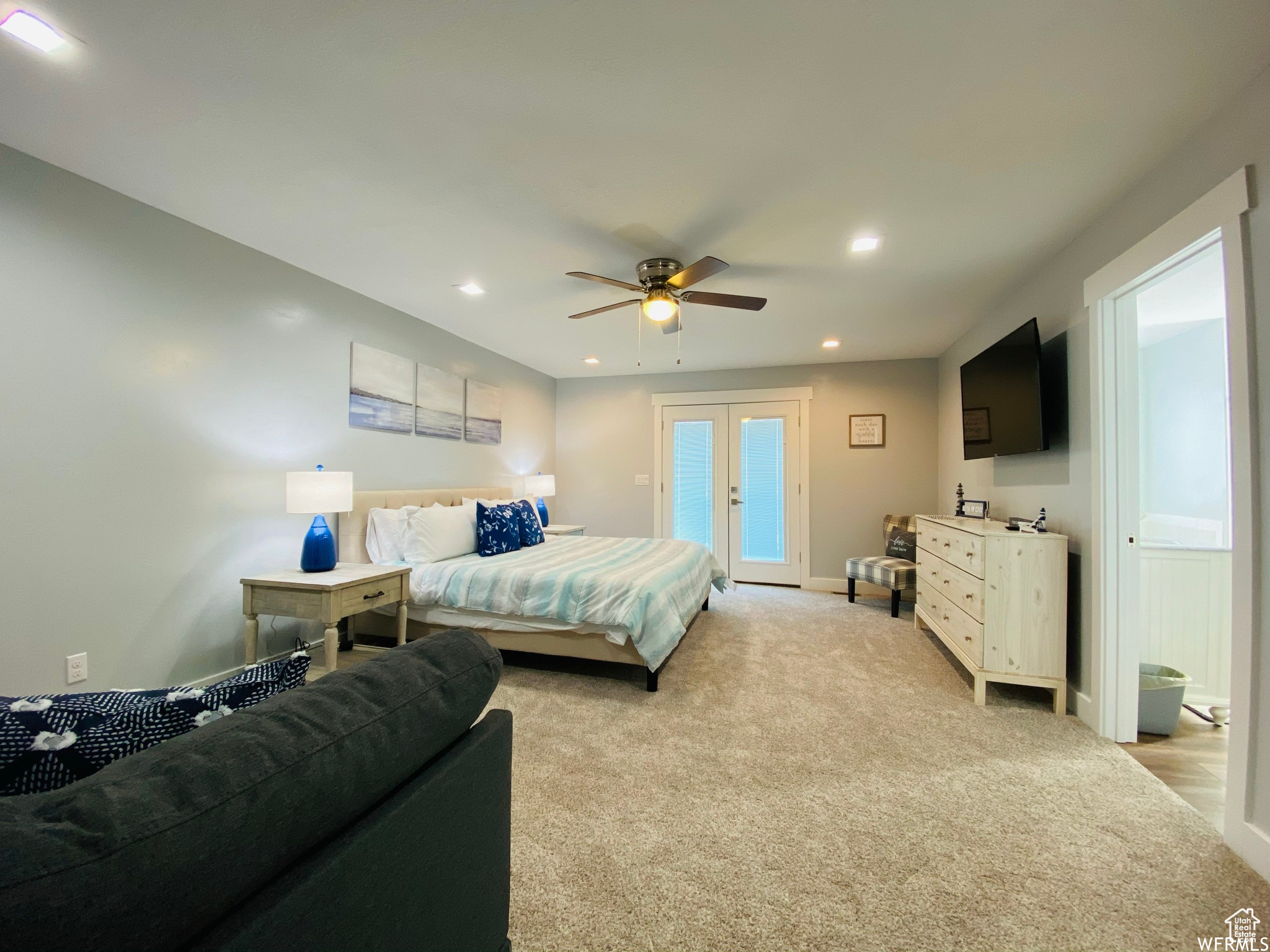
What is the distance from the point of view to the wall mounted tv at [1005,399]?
2662mm

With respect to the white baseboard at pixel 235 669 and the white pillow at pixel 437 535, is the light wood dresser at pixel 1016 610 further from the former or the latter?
the white baseboard at pixel 235 669

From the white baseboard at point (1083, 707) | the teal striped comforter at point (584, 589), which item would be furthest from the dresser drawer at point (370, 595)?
the white baseboard at point (1083, 707)

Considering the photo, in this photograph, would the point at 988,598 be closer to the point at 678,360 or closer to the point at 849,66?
the point at 849,66

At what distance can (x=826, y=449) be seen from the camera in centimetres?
538

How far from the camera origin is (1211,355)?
292 centimetres

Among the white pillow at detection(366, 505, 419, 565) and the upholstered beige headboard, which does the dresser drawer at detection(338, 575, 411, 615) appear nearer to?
the white pillow at detection(366, 505, 419, 565)

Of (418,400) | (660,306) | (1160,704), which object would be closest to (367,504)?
(418,400)

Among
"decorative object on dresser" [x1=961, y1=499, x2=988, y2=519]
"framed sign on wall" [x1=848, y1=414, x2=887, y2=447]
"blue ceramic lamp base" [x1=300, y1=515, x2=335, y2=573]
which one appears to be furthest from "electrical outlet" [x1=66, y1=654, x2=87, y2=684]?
"framed sign on wall" [x1=848, y1=414, x2=887, y2=447]

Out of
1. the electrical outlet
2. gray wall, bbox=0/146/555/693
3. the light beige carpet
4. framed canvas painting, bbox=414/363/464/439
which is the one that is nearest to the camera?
the light beige carpet

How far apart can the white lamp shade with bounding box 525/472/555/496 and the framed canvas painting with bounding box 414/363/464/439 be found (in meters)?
0.94

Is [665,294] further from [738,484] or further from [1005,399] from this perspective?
[738,484]

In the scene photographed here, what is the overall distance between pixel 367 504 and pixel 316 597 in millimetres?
1044

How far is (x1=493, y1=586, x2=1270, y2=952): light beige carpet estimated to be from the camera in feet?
4.28

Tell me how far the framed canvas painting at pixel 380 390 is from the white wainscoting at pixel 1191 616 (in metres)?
4.64
